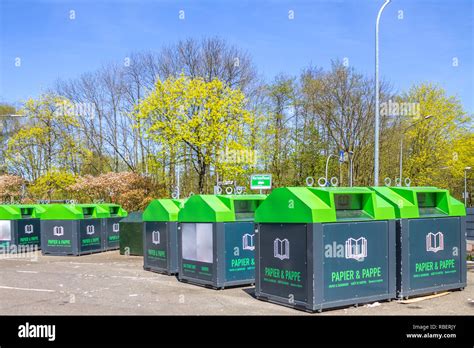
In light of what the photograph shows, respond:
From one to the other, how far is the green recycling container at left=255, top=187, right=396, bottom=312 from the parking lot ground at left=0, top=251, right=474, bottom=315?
0.26 meters

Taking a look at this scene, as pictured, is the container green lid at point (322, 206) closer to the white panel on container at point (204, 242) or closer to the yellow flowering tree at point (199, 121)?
the white panel on container at point (204, 242)

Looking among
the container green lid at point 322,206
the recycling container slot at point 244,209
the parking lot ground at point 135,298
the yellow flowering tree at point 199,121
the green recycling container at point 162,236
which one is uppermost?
the yellow flowering tree at point 199,121

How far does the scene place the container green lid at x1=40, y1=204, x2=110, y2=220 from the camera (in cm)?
1745

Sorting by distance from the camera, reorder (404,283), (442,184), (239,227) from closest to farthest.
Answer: (404,283) < (239,227) < (442,184)

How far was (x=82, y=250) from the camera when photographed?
17.6m

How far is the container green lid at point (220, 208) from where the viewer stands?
10.4 metres

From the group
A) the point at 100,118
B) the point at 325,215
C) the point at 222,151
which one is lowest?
the point at 325,215

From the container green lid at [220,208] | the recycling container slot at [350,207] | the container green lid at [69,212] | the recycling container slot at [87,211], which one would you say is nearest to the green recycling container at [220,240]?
the container green lid at [220,208]

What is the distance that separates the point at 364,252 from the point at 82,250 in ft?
39.0

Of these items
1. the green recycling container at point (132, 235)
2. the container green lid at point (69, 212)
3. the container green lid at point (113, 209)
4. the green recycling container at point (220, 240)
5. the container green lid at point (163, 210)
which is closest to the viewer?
the green recycling container at point (220, 240)

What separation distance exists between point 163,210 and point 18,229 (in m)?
8.95

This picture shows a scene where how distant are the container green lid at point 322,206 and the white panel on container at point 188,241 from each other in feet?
7.82
